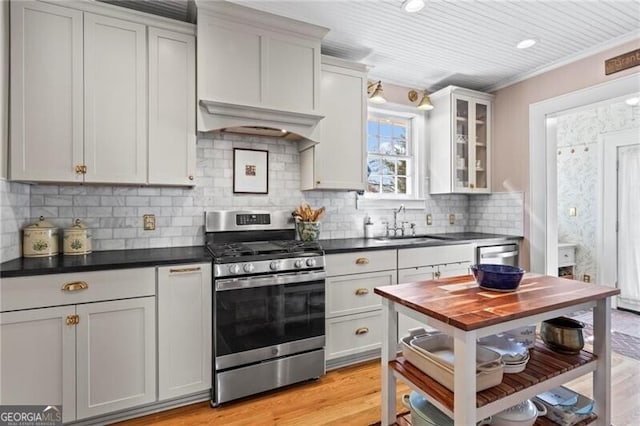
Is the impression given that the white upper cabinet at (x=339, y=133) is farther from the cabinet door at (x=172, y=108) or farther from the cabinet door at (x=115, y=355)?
the cabinet door at (x=115, y=355)

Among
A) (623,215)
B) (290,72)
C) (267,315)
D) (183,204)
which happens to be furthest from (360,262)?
(623,215)

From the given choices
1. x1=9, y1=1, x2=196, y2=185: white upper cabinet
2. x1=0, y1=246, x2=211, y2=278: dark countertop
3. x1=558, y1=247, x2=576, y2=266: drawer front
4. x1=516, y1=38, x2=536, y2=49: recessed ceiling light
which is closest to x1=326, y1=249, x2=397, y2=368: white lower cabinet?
x1=0, y1=246, x2=211, y2=278: dark countertop

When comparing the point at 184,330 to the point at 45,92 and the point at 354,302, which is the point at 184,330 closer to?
the point at 354,302

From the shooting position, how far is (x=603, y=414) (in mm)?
1642

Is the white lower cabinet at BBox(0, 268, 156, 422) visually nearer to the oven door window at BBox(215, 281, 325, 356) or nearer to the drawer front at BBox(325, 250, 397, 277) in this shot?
the oven door window at BBox(215, 281, 325, 356)

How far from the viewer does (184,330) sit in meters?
2.06

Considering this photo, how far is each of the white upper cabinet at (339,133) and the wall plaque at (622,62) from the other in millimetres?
2095

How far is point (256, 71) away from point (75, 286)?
1.82 meters

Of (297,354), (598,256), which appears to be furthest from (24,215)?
(598,256)

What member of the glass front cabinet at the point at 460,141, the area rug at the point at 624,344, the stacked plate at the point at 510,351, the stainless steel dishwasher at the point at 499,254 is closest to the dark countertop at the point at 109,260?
the stacked plate at the point at 510,351

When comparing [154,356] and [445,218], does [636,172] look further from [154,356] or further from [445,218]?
[154,356]

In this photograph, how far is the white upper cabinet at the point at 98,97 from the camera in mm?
1942

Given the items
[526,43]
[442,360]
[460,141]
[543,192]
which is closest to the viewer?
[442,360]

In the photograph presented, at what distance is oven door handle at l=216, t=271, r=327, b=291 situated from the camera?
82.8 inches
